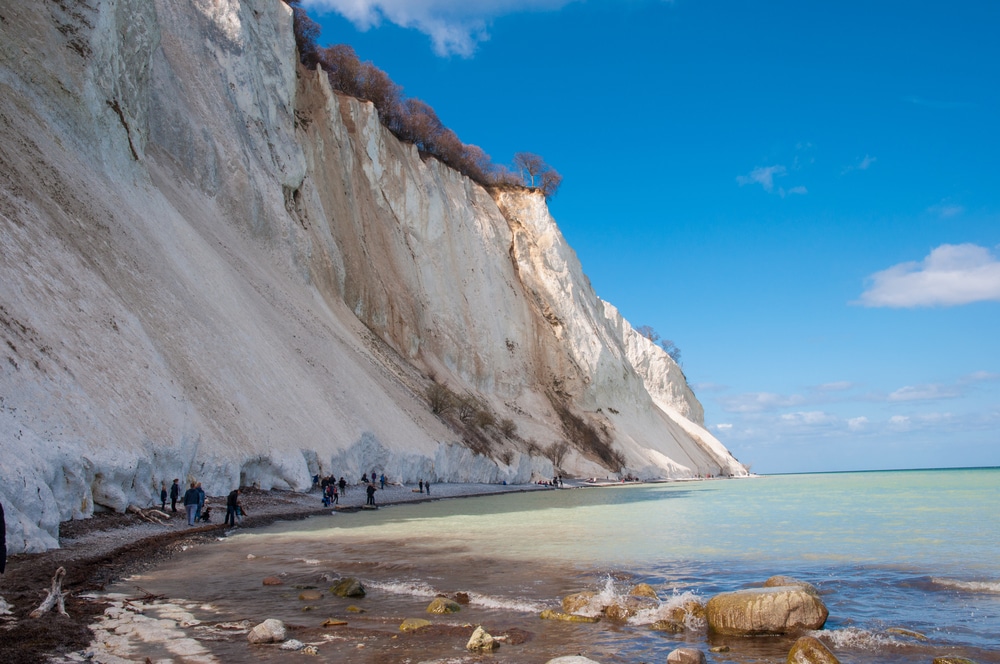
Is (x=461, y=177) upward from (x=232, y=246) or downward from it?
upward

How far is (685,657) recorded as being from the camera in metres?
6.38

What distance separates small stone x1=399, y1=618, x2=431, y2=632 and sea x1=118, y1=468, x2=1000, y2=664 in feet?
0.31

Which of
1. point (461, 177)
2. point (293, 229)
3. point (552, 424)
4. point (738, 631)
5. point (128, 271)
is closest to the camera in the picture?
point (738, 631)

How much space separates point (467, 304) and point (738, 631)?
47.1 metres

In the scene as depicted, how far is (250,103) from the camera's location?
126 ft

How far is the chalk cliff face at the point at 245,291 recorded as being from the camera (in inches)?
651

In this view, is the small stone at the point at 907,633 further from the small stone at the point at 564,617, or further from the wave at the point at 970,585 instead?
the wave at the point at 970,585

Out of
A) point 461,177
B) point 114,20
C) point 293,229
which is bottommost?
point 293,229

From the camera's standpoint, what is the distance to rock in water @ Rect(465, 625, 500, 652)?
669cm

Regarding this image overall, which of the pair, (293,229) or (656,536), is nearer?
(656,536)

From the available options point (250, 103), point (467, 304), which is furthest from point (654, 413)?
point (250, 103)

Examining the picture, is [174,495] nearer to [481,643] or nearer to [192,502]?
[192,502]

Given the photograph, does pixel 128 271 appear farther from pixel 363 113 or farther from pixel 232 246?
pixel 363 113

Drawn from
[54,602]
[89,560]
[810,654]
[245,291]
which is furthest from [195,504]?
[245,291]
